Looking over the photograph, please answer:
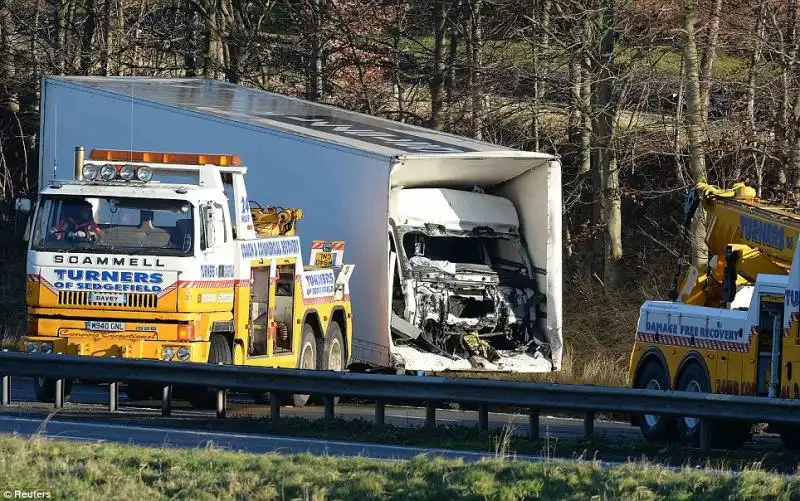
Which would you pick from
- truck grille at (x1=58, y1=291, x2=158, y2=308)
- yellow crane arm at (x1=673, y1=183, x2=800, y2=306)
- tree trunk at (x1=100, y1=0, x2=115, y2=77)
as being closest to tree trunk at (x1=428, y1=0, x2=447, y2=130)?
tree trunk at (x1=100, y1=0, x2=115, y2=77)

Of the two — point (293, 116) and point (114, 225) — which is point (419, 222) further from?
point (114, 225)

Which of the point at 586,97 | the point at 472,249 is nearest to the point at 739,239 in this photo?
the point at 472,249

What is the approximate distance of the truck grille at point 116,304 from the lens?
14758 millimetres

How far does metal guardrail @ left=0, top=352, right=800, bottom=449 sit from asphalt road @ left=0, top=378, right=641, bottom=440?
43cm

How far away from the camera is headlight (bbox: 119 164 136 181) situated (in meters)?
15.6

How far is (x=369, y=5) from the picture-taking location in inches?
1220

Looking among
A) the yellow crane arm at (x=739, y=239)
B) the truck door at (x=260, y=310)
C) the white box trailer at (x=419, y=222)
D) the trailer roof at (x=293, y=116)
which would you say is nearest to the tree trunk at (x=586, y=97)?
the trailer roof at (x=293, y=116)

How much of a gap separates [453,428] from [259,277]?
12.1ft

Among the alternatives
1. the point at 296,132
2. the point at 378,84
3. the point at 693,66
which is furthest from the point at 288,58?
the point at 296,132

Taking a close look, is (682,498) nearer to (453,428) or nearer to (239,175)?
(453,428)

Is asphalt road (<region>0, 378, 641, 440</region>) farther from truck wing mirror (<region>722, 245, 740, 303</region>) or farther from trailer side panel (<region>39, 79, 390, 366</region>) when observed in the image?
truck wing mirror (<region>722, 245, 740, 303</region>)

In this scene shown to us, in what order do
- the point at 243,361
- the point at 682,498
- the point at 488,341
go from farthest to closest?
the point at 488,341
the point at 243,361
the point at 682,498

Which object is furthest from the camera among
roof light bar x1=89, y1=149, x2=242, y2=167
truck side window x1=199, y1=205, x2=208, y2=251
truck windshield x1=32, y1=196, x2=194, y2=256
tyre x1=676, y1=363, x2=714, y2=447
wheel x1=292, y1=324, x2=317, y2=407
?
wheel x1=292, y1=324, x2=317, y2=407

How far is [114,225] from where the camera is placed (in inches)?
591
